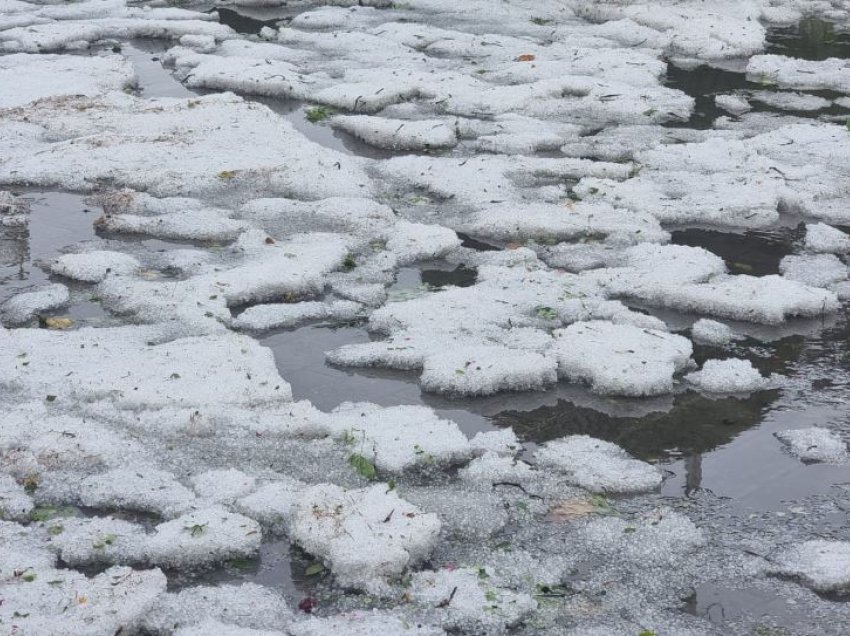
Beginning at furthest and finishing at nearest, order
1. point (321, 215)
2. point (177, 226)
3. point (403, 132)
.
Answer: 1. point (403, 132)
2. point (321, 215)
3. point (177, 226)

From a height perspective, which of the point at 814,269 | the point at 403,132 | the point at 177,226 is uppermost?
the point at 814,269

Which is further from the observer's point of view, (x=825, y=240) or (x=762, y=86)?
(x=762, y=86)

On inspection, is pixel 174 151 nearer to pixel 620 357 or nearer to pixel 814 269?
pixel 620 357

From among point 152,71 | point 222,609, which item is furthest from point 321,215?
point 152,71

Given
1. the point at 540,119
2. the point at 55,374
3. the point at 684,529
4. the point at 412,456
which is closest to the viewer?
the point at 684,529

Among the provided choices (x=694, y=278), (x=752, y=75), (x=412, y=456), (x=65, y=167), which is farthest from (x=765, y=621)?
(x=752, y=75)

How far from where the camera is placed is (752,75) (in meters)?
10.6

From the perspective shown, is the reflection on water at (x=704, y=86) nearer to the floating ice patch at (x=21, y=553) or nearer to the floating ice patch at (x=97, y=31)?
the floating ice patch at (x=97, y=31)

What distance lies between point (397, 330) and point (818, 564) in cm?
251

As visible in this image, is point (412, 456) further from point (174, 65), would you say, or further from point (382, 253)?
point (174, 65)

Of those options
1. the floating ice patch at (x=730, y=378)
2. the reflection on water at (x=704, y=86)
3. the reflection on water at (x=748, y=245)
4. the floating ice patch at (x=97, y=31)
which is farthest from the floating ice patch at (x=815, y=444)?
the floating ice patch at (x=97, y=31)

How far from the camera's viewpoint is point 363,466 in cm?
450

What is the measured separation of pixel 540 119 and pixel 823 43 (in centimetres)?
431

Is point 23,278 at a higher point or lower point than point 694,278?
lower
